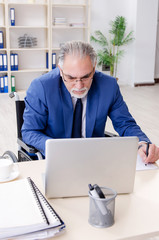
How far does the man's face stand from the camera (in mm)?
1608

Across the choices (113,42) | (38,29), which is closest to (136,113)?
(113,42)

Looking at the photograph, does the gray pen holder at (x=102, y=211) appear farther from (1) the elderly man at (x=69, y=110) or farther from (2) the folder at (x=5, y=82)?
(2) the folder at (x=5, y=82)

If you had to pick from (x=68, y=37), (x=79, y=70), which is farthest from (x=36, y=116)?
(x=68, y=37)

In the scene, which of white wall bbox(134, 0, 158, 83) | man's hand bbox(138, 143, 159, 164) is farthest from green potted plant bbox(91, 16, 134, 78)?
man's hand bbox(138, 143, 159, 164)

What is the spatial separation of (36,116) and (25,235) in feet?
3.13

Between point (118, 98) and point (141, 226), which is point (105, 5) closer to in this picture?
point (118, 98)

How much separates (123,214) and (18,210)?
0.35 m

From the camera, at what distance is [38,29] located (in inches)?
256

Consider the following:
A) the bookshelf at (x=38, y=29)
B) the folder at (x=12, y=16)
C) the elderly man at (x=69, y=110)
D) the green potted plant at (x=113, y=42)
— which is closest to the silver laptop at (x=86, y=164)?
the elderly man at (x=69, y=110)

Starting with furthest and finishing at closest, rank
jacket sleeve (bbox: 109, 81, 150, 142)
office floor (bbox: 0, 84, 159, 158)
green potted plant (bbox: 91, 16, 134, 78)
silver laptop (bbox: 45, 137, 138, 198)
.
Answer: green potted plant (bbox: 91, 16, 134, 78) → office floor (bbox: 0, 84, 159, 158) → jacket sleeve (bbox: 109, 81, 150, 142) → silver laptop (bbox: 45, 137, 138, 198)

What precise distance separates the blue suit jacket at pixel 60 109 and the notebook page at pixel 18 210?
59 centimetres

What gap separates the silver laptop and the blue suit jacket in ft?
2.05

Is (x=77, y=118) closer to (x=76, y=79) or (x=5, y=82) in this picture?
(x=76, y=79)

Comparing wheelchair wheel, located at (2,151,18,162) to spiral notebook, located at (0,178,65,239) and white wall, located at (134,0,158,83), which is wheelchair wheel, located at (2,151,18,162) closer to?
spiral notebook, located at (0,178,65,239)
